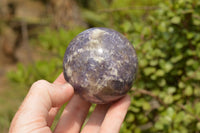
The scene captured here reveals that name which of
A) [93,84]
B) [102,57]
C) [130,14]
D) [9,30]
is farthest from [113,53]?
[9,30]

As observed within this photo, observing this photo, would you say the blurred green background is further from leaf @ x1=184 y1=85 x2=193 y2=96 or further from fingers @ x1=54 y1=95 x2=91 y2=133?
fingers @ x1=54 y1=95 x2=91 y2=133

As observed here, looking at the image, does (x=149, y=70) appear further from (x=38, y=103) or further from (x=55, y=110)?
(x=38, y=103)

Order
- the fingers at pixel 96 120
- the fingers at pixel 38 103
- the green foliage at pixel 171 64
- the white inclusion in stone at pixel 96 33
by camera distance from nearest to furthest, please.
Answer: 1. the fingers at pixel 38 103
2. the white inclusion in stone at pixel 96 33
3. the fingers at pixel 96 120
4. the green foliage at pixel 171 64

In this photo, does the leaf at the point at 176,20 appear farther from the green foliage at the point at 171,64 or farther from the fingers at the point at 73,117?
the fingers at the point at 73,117

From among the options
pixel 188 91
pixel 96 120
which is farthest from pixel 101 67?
pixel 188 91

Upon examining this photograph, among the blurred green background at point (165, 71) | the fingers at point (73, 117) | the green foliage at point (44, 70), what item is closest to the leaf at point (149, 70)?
the blurred green background at point (165, 71)
